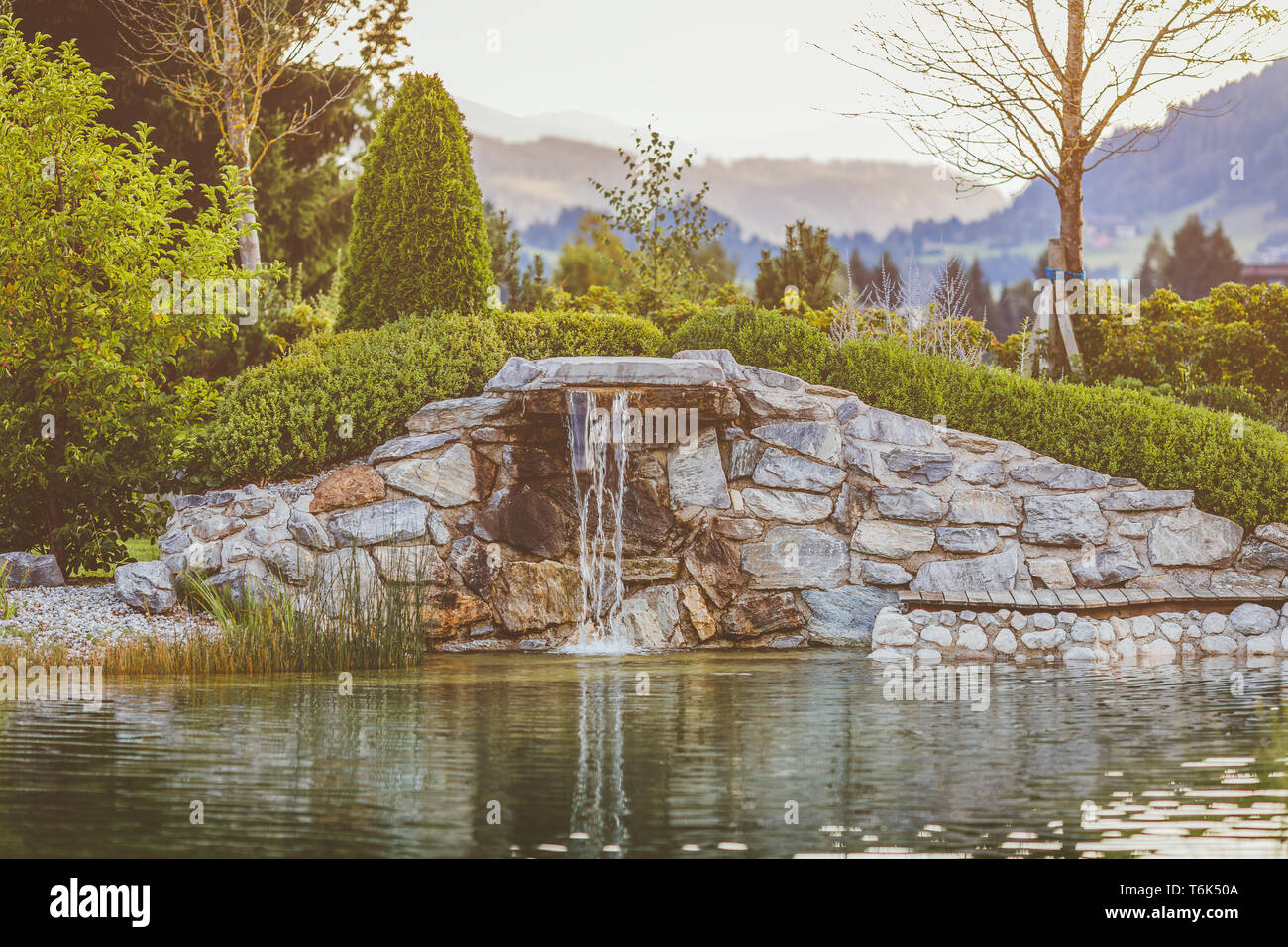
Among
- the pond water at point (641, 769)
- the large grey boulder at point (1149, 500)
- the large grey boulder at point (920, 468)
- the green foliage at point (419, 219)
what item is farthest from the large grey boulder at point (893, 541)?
the green foliage at point (419, 219)

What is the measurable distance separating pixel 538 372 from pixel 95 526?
4389mm

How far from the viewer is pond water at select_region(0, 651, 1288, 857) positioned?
479cm

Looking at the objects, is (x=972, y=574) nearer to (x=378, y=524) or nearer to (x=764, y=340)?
(x=764, y=340)

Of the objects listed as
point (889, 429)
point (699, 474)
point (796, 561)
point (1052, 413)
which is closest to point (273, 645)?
point (699, 474)

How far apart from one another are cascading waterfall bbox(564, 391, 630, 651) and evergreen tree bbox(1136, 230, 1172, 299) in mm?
73585

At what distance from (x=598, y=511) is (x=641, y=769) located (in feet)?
18.6

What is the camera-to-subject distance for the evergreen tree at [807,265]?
21375mm

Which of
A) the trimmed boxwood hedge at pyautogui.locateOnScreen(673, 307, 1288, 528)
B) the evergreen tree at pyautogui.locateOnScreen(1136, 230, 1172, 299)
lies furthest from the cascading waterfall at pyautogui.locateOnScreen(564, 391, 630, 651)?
the evergreen tree at pyautogui.locateOnScreen(1136, 230, 1172, 299)

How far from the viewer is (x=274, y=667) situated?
30.7 ft

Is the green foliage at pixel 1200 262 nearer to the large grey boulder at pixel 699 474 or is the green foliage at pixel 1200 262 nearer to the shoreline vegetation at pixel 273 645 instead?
the large grey boulder at pixel 699 474

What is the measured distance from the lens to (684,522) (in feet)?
38.0
